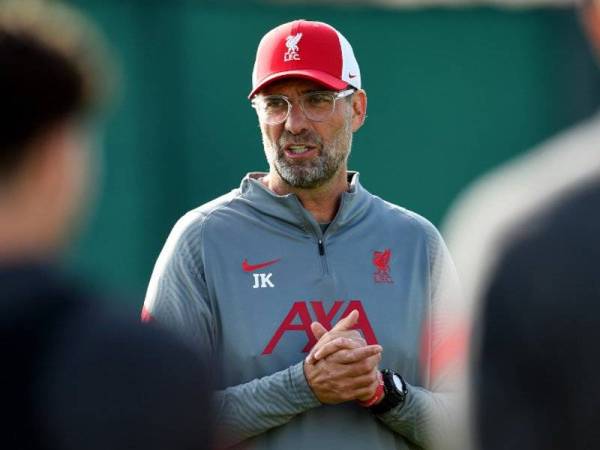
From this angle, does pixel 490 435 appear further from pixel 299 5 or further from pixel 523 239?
pixel 299 5

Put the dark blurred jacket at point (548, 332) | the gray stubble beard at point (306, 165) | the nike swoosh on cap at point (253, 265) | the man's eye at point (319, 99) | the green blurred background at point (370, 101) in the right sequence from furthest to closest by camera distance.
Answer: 1. the green blurred background at point (370, 101)
2. the man's eye at point (319, 99)
3. the gray stubble beard at point (306, 165)
4. the nike swoosh on cap at point (253, 265)
5. the dark blurred jacket at point (548, 332)

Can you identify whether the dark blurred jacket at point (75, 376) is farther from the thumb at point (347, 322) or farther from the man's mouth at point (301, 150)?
the man's mouth at point (301, 150)

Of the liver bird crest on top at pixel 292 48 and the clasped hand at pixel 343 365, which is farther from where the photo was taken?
the liver bird crest on top at pixel 292 48

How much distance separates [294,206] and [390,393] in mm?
625

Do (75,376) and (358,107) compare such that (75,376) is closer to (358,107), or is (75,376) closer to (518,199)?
(518,199)

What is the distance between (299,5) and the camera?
9.53 meters

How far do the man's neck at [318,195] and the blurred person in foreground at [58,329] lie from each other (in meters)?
2.29

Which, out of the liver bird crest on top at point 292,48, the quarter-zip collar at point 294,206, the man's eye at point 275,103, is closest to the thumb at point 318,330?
the quarter-zip collar at point 294,206

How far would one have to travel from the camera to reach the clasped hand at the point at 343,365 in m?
3.89

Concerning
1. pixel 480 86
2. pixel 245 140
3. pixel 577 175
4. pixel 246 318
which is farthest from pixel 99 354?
pixel 480 86

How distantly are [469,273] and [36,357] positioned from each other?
0.59 metres

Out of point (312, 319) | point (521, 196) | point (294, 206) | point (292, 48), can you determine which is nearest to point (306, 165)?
point (294, 206)

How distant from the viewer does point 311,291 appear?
13.4 ft

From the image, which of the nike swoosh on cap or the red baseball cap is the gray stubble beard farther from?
the nike swoosh on cap
